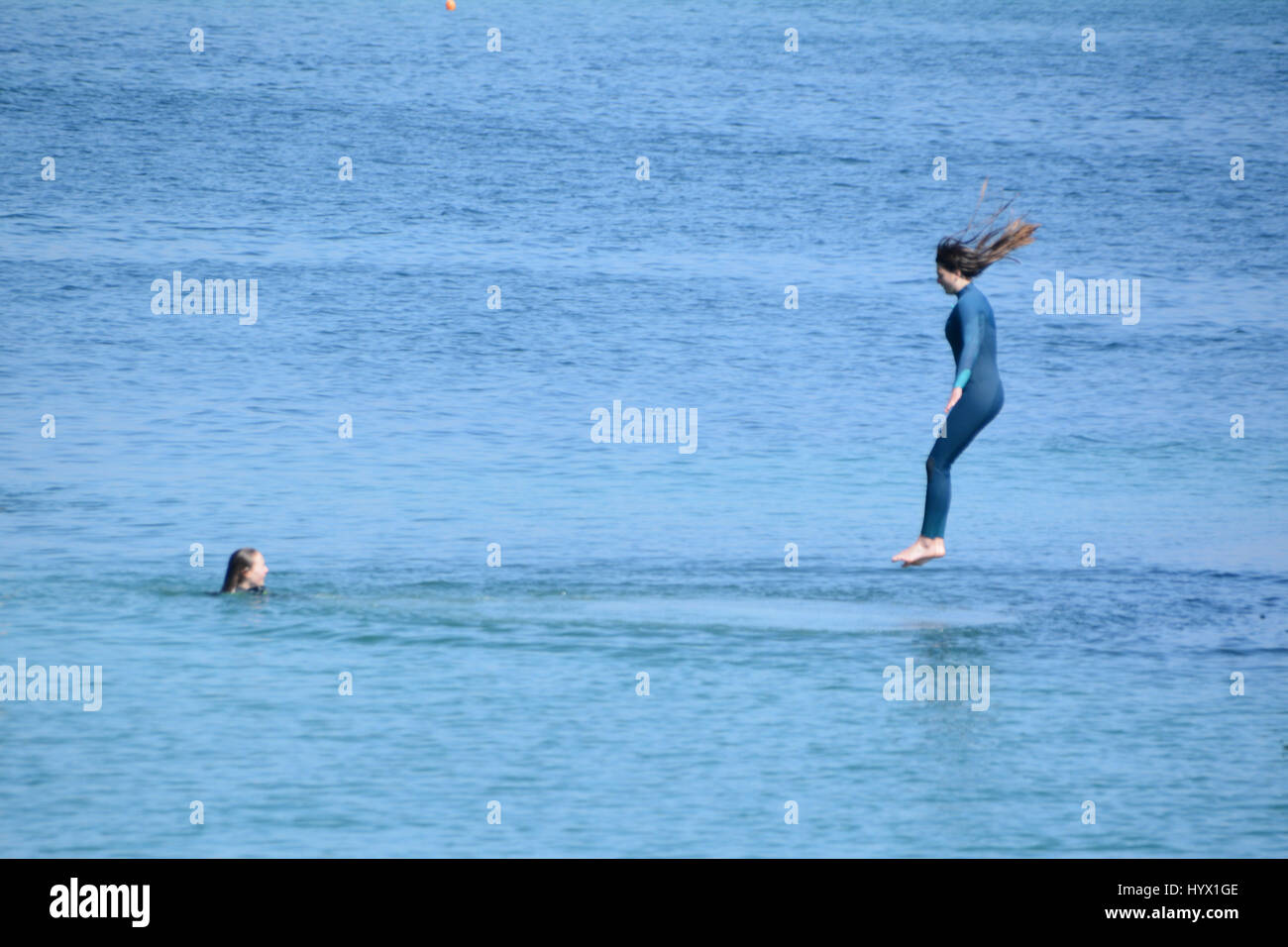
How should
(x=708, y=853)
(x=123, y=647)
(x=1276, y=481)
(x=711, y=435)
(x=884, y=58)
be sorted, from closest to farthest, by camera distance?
1. (x=708, y=853)
2. (x=123, y=647)
3. (x=1276, y=481)
4. (x=711, y=435)
5. (x=884, y=58)

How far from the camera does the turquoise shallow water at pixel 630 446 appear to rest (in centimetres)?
1380

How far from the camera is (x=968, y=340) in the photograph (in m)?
14.6

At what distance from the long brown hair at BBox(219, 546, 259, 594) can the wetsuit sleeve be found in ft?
21.0

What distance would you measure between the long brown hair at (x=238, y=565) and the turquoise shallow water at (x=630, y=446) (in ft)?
0.73

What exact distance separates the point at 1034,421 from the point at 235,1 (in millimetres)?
29486

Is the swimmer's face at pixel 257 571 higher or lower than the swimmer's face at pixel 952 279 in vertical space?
lower

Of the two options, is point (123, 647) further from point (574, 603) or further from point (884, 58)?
point (884, 58)

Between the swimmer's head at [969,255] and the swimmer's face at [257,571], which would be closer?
the swimmer's head at [969,255]

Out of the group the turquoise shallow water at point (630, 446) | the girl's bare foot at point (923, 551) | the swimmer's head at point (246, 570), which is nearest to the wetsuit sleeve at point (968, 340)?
the girl's bare foot at point (923, 551)

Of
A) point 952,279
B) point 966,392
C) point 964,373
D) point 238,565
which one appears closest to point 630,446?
point 238,565

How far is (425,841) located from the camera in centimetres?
1241

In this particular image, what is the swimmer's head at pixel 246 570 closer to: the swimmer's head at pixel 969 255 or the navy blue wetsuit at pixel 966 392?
the navy blue wetsuit at pixel 966 392

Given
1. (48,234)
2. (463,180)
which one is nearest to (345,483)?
(48,234)

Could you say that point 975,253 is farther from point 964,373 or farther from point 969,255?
point 964,373
